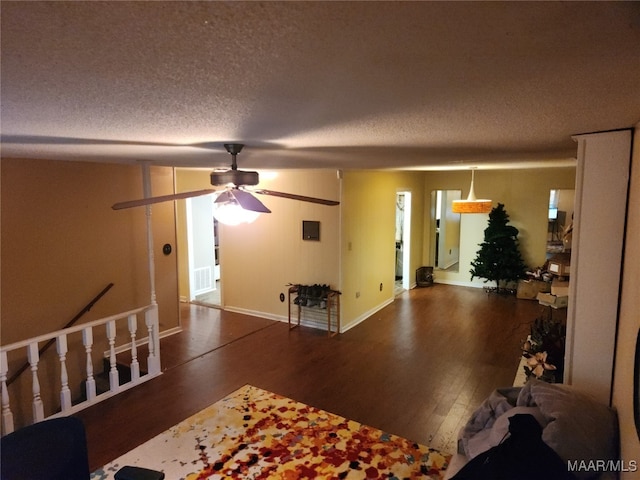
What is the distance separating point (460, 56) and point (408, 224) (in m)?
7.29

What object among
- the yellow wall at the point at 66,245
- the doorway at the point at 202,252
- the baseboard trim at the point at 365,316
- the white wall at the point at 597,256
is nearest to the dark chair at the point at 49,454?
the white wall at the point at 597,256

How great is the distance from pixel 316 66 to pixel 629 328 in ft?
6.24

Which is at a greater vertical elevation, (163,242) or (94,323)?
(163,242)

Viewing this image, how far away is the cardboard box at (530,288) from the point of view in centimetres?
730

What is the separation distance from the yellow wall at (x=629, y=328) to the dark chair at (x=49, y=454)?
7.18 feet

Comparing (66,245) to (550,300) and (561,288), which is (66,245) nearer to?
(561,288)

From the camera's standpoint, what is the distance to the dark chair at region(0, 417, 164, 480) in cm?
164

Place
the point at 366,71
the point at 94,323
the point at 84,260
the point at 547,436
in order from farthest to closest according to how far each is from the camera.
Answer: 1. the point at 84,260
2. the point at 94,323
3. the point at 547,436
4. the point at 366,71

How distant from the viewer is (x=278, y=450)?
3100 millimetres

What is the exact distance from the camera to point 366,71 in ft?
3.67

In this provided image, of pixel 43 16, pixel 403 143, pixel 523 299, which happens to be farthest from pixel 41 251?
pixel 523 299

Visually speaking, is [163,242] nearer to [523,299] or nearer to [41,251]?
[41,251]

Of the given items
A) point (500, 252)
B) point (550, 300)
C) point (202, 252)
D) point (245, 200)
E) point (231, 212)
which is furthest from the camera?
point (202, 252)

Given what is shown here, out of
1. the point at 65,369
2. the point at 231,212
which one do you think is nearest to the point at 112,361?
the point at 65,369
